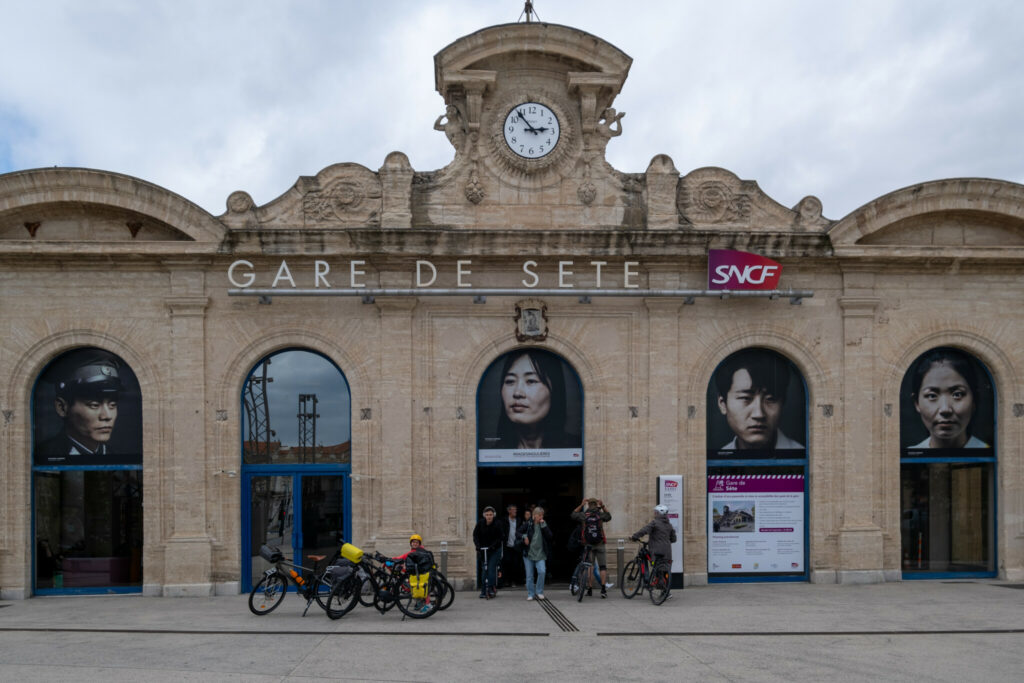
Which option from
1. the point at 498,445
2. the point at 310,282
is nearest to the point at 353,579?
the point at 498,445

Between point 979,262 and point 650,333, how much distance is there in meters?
6.88

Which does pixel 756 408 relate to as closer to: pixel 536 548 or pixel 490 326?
pixel 536 548

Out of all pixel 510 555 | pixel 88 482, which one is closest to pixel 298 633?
pixel 510 555

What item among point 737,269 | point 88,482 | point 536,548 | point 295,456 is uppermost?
point 737,269

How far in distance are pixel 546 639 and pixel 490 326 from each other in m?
7.00

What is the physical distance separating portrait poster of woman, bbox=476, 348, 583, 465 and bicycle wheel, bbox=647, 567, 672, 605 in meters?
3.09

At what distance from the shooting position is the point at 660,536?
51.4ft

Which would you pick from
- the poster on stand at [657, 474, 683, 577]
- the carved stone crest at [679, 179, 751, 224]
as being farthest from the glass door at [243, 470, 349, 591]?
the carved stone crest at [679, 179, 751, 224]

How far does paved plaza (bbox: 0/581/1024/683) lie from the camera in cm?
1052

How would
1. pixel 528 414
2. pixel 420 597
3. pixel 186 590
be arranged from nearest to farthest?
pixel 420 597
pixel 186 590
pixel 528 414

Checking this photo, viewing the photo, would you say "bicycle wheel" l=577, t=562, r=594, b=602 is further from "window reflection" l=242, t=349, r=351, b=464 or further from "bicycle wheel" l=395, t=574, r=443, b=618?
"window reflection" l=242, t=349, r=351, b=464

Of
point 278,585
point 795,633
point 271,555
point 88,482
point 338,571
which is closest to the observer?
point 795,633

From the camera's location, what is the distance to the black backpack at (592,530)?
52.7 feet

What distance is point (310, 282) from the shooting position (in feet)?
57.9
